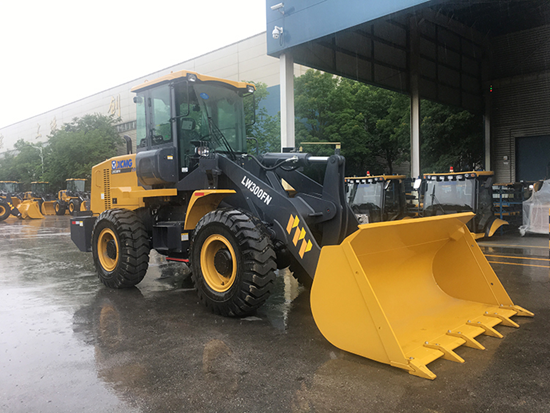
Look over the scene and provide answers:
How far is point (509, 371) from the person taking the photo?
3.59m

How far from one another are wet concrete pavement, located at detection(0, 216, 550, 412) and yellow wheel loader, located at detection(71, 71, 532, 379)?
253 mm

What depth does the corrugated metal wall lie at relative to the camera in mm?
22609

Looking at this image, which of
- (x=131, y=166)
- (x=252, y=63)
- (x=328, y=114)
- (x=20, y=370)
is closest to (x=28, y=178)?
(x=252, y=63)

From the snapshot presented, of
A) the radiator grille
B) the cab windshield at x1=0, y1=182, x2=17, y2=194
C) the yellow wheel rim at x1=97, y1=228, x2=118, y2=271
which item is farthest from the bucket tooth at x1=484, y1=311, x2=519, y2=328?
the cab windshield at x1=0, y1=182, x2=17, y2=194

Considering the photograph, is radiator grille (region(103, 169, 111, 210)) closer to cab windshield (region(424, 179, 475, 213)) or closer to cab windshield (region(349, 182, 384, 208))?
cab windshield (region(424, 179, 475, 213))

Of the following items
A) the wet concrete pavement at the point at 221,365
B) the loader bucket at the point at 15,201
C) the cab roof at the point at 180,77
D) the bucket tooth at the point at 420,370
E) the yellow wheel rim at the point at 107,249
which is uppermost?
the cab roof at the point at 180,77

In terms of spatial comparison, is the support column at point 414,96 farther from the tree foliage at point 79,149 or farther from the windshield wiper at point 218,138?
the tree foliage at point 79,149

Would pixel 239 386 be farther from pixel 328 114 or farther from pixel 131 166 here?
pixel 328 114

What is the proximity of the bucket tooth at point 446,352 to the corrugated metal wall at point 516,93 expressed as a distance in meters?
22.4

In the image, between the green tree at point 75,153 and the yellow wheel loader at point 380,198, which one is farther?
the green tree at point 75,153

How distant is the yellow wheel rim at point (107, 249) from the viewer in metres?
6.95

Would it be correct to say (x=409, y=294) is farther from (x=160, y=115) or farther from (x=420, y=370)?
(x=160, y=115)

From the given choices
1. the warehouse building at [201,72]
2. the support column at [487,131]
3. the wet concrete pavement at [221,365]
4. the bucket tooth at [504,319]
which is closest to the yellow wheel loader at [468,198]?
the wet concrete pavement at [221,365]

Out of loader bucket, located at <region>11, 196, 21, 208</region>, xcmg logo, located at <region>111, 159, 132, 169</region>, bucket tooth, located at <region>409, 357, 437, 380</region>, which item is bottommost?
bucket tooth, located at <region>409, 357, 437, 380</region>
